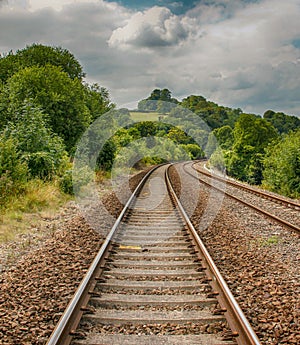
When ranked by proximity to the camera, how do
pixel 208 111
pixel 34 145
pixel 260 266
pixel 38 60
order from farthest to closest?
pixel 208 111 < pixel 38 60 < pixel 34 145 < pixel 260 266

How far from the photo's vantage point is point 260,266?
5613 millimetres

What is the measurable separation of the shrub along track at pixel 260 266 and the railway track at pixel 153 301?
29cm

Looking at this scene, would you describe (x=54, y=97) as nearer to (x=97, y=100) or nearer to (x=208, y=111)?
(x=97, y=100)

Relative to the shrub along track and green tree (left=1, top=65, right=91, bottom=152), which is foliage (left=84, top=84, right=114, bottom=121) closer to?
green tree (left=1, top=65, right=91, bottom=152)

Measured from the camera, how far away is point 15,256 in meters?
6.31

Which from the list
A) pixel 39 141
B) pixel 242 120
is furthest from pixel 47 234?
pixel 242 120

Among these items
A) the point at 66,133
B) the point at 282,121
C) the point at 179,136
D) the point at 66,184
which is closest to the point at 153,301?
the point at 66,184

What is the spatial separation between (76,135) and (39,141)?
11.7 m

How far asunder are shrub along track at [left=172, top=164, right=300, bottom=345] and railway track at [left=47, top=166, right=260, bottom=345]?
0.29m

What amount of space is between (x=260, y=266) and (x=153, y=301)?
84.6 inches

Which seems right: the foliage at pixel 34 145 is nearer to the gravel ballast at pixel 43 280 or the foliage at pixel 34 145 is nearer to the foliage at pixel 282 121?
the gravel ballast at pixel 43 280

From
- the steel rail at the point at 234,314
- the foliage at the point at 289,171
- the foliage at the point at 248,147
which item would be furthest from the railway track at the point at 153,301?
the foliage at the point at 248,147

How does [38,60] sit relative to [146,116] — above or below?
above

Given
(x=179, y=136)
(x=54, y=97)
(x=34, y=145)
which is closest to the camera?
(x=34, y=145)
